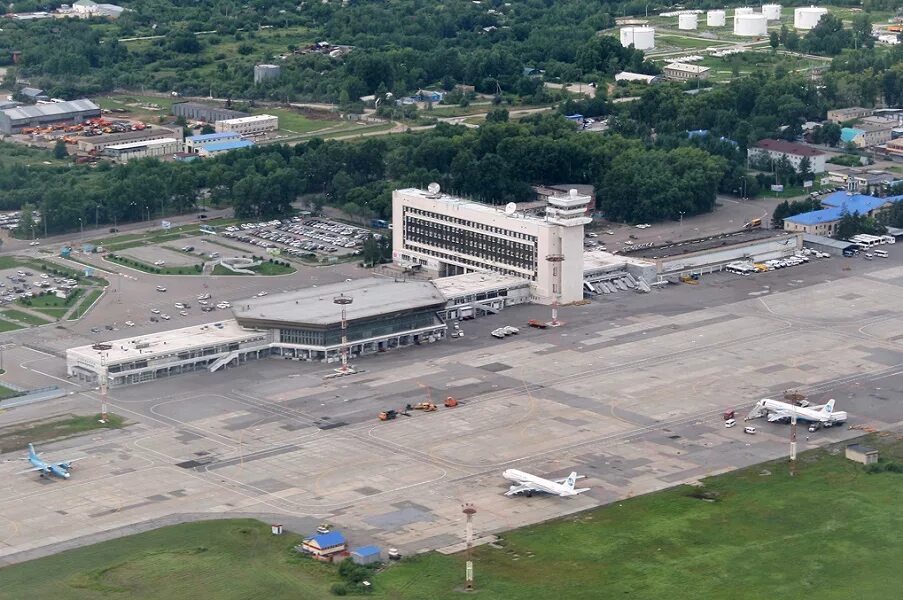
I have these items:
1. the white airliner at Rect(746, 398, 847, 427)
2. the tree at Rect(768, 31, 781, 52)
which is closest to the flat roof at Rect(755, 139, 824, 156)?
the tree at Rect(768, 31, 781, 52)

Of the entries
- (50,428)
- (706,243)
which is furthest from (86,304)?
(706,243)

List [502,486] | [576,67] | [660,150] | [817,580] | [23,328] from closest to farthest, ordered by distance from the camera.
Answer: [817,580] < [502,486] < [23,328] < [660,150] < [576,67]

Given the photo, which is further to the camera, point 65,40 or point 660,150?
point 65,40

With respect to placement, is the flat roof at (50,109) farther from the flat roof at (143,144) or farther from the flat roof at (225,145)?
the flat roof at (225,145)

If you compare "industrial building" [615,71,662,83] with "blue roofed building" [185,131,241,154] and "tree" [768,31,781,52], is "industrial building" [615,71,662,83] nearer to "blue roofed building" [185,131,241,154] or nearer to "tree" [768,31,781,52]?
"tree" [768,31,781,52]

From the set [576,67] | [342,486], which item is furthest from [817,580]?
[576,67]

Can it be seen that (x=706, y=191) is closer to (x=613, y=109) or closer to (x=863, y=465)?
(x=613, y=109)

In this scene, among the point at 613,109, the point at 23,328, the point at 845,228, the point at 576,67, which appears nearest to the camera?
the point at 23,328
